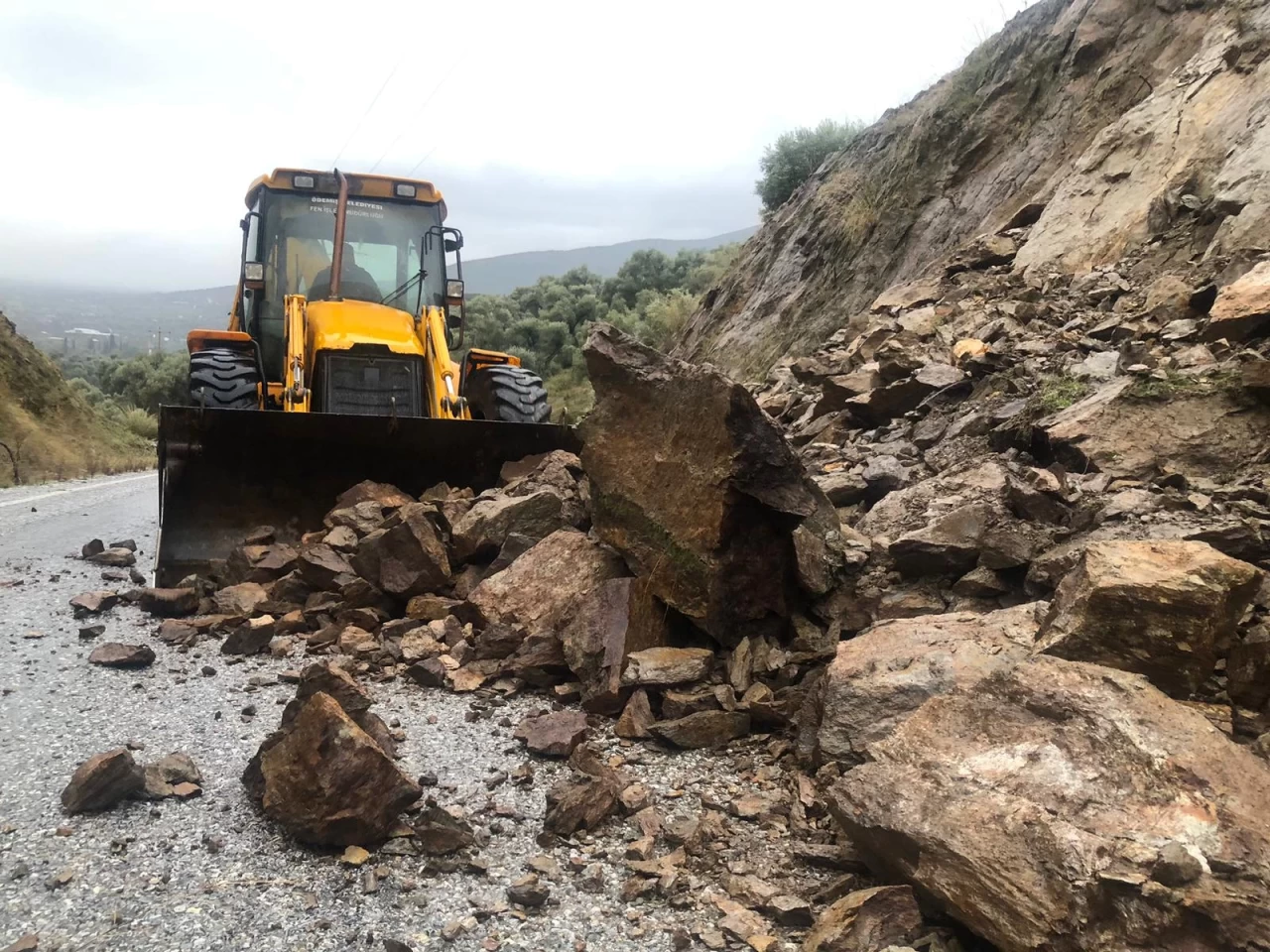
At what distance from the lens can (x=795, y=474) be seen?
15.5ft

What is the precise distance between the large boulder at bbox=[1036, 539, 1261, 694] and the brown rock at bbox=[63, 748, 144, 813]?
307 cm

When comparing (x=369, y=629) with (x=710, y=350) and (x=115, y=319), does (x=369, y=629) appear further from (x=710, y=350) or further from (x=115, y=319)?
(x=115, y=319)

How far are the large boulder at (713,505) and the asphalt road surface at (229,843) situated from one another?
894mm

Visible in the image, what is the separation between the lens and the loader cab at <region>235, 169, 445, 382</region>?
28.2 feet

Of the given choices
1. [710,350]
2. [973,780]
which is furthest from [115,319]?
[973,780]

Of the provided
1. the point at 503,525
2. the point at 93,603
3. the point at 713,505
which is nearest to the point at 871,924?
the point at 713,505

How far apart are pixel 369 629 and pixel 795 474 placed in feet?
8.16

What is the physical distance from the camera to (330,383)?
26.2ft

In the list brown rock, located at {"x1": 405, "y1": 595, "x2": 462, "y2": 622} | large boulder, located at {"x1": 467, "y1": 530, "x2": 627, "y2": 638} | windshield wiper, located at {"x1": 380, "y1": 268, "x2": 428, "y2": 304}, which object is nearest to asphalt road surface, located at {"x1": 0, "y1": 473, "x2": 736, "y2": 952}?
large boulder, located at {"x1": 467, "y1": 530, "x2": 627, "y2": 638}

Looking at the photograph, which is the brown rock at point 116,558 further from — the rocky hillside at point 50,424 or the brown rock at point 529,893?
the rocky hillside at point 50,424

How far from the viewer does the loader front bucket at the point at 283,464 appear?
21.3 ft

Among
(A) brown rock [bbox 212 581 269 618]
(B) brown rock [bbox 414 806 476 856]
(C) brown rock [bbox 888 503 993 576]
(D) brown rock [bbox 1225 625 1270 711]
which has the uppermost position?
(C) brown rock [bbox 888 503 993 576]

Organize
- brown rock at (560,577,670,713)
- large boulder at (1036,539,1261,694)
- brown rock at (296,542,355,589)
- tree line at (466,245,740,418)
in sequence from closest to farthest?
large boulder at (1036,539,1261,694) < brown rock at (560,577,670,713) < brown rock at (296,542,355,589) < tree line at (466,245,740,418)

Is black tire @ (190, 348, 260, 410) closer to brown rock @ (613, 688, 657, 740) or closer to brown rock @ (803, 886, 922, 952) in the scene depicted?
brown rock @ (613, 688, 657, 740)
